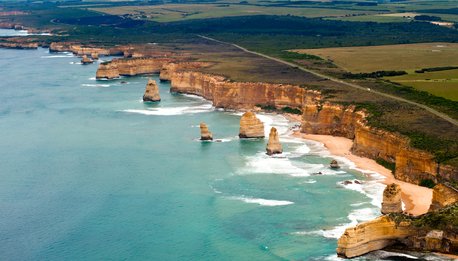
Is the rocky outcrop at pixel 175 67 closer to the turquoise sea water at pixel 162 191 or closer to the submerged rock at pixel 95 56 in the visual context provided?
the turquoise sea water at pixel 162 191

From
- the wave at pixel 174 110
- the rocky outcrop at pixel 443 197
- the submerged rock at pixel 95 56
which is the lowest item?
the submerged rock at pixel 95 56

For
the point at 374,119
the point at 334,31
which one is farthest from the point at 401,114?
the point at 334,31

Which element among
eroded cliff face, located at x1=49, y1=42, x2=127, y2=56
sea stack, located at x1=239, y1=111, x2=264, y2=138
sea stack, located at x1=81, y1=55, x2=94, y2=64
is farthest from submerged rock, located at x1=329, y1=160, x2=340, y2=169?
eroded cliff face, located at x1=49, y1=42, x2=127, y2=56

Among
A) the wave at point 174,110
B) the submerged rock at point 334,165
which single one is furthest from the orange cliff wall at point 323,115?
the submerged rock at point 334,165

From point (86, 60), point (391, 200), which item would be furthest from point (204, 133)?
point (86, 60)

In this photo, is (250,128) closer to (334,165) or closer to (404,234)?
(334,165)

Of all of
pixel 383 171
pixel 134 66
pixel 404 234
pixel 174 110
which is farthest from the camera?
pixel 134 66
